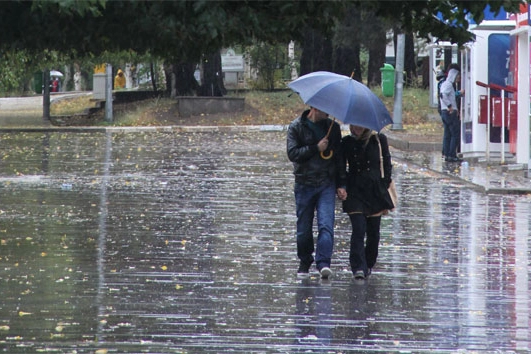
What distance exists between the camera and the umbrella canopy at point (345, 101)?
30.0 ft

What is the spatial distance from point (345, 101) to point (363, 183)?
74cm

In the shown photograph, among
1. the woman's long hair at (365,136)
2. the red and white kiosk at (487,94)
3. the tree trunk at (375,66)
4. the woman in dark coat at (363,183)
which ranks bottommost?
the woman in dark coat at (363,183)

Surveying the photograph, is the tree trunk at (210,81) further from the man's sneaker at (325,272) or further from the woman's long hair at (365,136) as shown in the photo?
the man's sneaker at (325,272)

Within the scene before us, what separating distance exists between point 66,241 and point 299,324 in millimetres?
4456

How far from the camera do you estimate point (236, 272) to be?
981 centimetres

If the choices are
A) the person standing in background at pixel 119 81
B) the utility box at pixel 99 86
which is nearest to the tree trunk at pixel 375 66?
the utility box at pixel 99 86

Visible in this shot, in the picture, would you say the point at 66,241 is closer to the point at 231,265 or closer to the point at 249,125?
the point at 231,265

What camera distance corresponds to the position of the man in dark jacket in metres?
9.40

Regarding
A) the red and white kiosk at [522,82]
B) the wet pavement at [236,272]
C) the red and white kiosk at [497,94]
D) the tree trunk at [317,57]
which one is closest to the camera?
the wet pavement at [236,272]

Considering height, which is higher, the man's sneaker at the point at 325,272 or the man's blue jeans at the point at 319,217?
the man's blue jeans at the point at 319,217

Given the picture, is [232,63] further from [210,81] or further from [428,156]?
[428,156]

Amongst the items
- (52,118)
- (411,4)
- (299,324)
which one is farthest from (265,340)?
(52,118)

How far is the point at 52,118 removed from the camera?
39312 mm

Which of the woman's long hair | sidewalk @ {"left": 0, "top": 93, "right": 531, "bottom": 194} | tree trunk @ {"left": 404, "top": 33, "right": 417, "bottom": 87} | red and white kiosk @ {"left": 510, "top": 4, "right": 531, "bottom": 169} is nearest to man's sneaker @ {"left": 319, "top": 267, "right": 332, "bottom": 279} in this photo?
the woman's long hair
